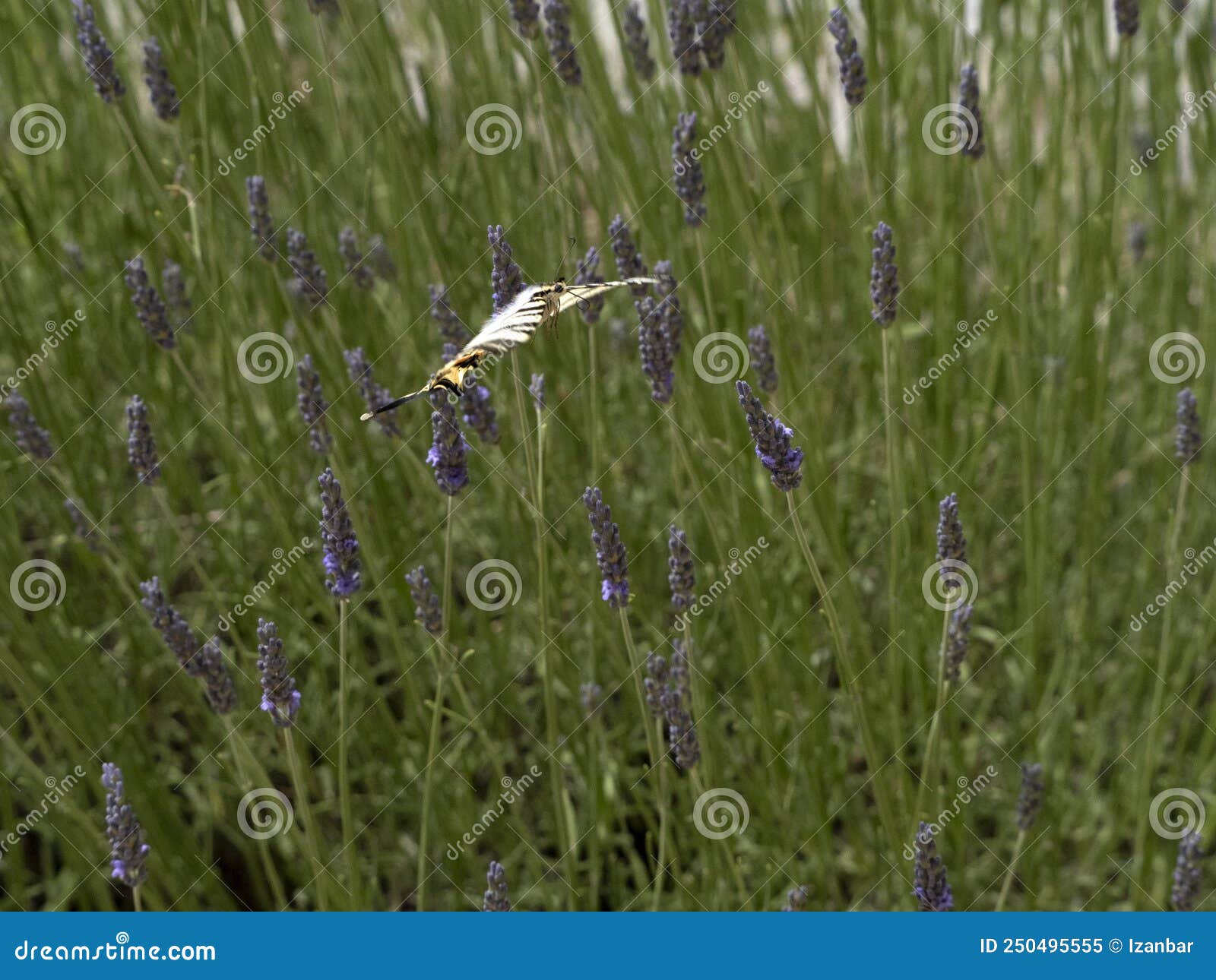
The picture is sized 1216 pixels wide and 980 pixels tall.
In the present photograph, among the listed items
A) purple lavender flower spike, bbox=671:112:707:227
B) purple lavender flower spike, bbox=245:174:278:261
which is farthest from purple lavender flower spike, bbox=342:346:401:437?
purple lavender flower spike, bbox=671:112:707:227

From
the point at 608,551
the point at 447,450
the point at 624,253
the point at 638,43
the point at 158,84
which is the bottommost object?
the point at 608,551

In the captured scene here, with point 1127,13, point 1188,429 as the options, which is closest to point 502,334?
point 1188,429

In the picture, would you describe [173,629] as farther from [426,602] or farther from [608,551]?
[608,551]

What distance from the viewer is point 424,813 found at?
188 cm

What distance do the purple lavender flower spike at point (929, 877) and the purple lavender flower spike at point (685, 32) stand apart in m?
1.25

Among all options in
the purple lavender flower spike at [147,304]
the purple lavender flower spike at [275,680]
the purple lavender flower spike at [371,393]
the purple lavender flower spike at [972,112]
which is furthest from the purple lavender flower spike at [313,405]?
the purple lavender flower spike at [972,112]

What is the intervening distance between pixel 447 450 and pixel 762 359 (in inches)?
23.6

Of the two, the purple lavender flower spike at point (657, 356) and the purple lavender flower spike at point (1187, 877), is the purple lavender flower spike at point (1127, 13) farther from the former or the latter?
the purple lavender flower spike at point (1187, 877)

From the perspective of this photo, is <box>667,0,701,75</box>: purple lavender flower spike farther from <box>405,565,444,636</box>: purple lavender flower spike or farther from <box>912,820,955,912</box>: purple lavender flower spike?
<box>912,820,955,912</box>: purple lavender flower spike

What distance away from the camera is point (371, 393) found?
1955 millimetres

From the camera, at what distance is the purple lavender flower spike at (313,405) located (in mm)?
1855

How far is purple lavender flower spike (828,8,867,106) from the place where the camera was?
1936 millimetres

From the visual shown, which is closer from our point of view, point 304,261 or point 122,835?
point 122,835

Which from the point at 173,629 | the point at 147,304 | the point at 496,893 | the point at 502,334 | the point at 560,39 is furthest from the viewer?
the point at 560,39
